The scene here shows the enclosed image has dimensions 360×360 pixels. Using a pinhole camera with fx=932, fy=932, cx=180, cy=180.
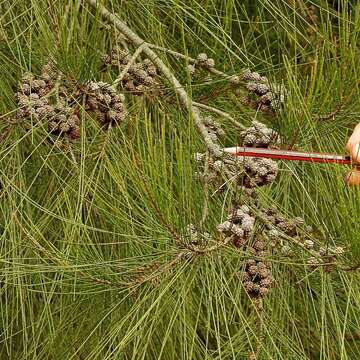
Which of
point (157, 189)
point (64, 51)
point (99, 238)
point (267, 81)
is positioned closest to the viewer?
point (157, 189)

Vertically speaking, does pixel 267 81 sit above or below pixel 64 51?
below

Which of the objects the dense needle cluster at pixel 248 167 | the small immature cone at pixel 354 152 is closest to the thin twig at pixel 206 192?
the dense needle cluster at pixel 248 167

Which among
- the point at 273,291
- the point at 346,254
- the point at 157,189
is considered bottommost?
the point at 273,291

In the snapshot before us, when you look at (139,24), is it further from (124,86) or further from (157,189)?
(157,189)

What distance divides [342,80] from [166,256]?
0.28 m

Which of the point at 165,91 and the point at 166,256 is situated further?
the point at 165,91

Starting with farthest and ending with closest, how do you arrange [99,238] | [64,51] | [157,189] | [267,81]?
[99,238] < [267,81] < [64,51] < [157,189]

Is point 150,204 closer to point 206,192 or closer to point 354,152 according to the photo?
point 206,192

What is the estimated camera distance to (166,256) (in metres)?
0.87

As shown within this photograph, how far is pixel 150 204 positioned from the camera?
0.80m

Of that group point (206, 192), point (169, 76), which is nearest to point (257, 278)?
point (206, 192)

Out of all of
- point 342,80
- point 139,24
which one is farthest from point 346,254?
point 139,24

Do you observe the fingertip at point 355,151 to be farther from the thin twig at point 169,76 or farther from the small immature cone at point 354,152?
the thin twig at point 169,76

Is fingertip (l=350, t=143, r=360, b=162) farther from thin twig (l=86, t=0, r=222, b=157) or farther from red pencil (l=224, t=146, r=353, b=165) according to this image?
thin twig (l=86, t=0, r=222, b=157)
